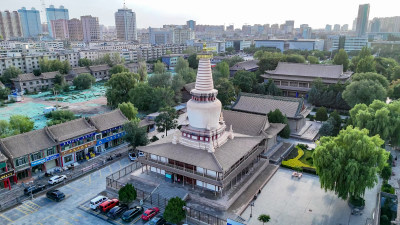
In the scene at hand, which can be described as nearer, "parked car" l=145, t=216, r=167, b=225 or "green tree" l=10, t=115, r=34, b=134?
"parked car" l=145, t=216, r=167, b=225

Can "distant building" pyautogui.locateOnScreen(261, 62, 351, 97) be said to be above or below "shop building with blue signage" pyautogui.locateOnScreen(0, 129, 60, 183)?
above

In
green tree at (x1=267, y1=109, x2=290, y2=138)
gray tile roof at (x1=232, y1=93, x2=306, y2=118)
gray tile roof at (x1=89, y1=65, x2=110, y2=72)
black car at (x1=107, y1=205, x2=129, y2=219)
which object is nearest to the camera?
black car at (x1=107, y1=205, x2=129, y2=219)

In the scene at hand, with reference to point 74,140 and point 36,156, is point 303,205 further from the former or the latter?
point 36,156

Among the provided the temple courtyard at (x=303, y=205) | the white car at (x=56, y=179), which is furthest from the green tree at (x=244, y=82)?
the white car at (x=56, y=179)

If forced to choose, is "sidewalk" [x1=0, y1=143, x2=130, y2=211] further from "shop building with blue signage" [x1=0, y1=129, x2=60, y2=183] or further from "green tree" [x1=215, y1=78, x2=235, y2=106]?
"green tree" [x1=215, y1=78, x2=235, y2=106]

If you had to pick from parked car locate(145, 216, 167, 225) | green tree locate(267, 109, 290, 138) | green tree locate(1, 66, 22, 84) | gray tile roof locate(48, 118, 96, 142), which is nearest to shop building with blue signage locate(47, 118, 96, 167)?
gray tile roof locate(48, 118, 96, 142)

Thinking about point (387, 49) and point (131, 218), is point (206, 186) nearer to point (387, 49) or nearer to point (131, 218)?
point (131, 218)

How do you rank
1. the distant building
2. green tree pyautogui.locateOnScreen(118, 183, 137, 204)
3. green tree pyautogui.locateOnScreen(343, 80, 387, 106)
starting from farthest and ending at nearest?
the distant building, green tree pyautogui.locateOnScreen(343, 80, 387, 106), green tree pyautogui.locateOnScreen(118, 183, 137, 204)
